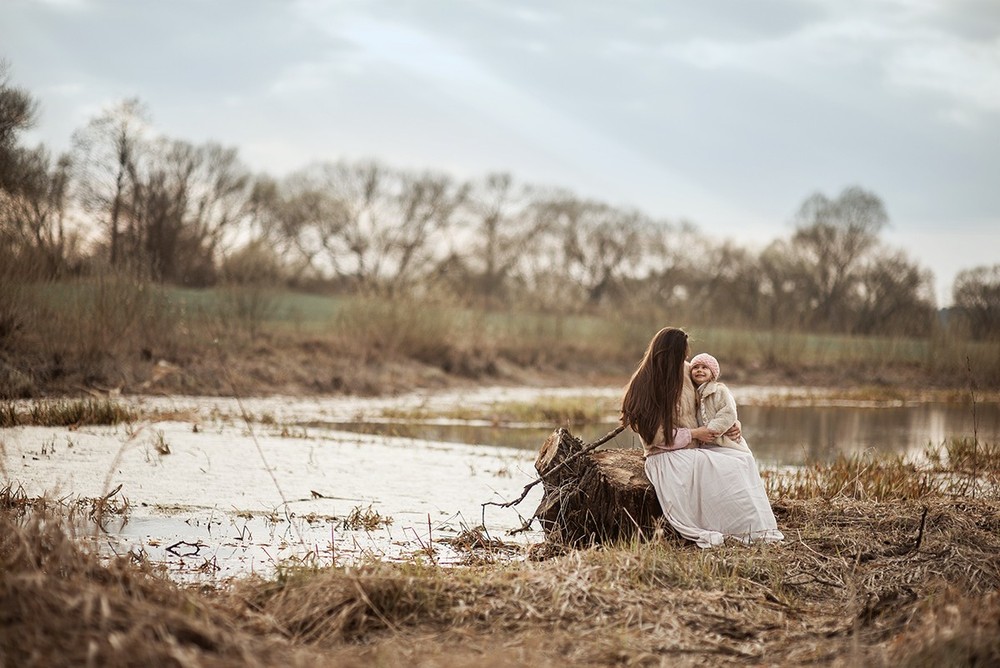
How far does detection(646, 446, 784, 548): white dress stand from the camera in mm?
7035

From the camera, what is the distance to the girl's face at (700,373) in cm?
746

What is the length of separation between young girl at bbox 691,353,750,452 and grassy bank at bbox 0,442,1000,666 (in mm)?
1032

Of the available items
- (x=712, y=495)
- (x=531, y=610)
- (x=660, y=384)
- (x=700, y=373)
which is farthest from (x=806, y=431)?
(x=531, y=610)

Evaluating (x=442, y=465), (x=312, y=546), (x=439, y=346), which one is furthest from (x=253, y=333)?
(x=312, y=546)

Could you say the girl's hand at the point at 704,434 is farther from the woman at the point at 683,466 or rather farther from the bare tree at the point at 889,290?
the bare tree at the point at 889,290

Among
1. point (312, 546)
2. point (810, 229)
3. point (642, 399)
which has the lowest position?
point (312, 546)

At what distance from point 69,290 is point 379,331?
9.27 m

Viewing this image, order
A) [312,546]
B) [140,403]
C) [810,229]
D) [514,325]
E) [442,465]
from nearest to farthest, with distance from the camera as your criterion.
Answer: [312,546] → [442,465] → [140,403] → [514,325] → [810,229]

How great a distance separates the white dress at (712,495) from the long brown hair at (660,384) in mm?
260

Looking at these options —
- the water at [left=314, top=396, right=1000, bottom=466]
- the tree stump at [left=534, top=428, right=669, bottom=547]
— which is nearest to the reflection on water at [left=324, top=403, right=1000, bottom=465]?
the water at [left=314, top=396, right=1000, bottom=466]

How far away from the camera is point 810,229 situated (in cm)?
5497

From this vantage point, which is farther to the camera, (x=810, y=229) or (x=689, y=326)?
(x=810, y=229)

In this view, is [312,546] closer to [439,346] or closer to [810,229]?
[439,346]

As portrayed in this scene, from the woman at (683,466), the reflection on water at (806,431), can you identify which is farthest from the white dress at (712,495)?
the reflection on water at (806,431)
